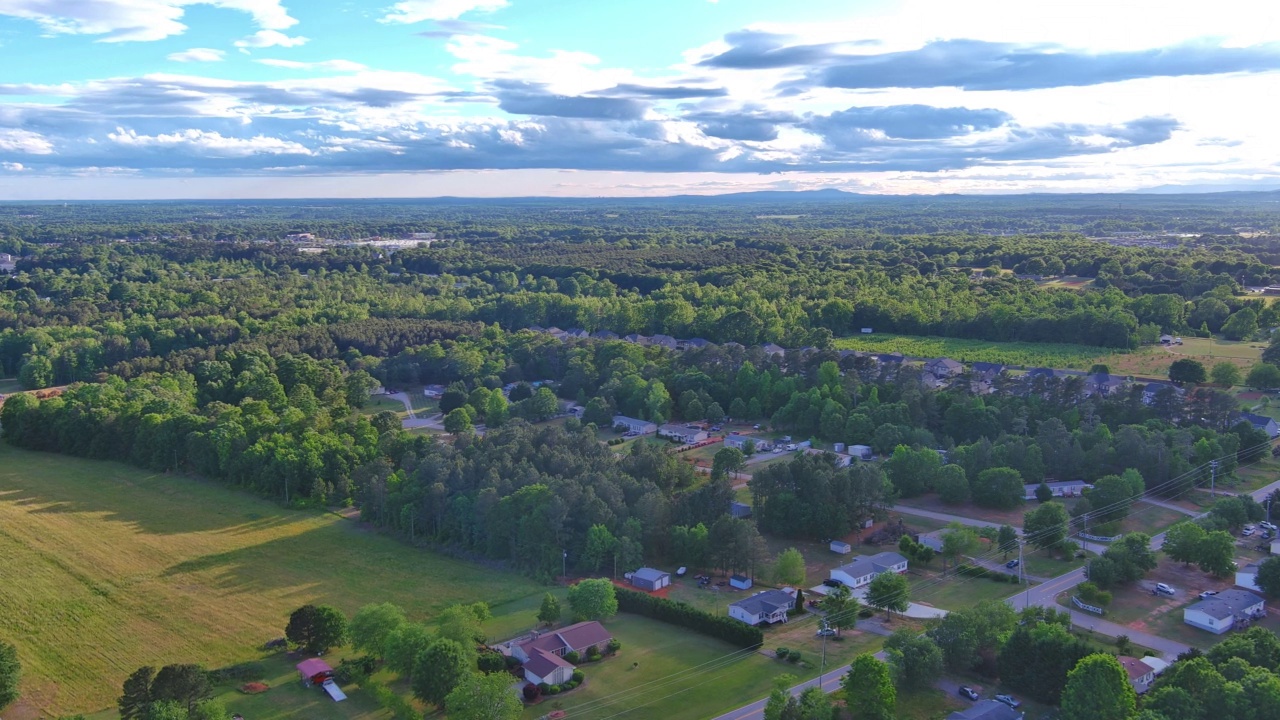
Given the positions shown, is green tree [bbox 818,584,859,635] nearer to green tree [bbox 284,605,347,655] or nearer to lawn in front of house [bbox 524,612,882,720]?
lawn in front of house [bbox 524,612,882,720]

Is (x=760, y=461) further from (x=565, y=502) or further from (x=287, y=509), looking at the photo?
(x=287, y=509)

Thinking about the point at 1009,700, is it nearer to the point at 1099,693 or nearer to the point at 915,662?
the point at 915,662

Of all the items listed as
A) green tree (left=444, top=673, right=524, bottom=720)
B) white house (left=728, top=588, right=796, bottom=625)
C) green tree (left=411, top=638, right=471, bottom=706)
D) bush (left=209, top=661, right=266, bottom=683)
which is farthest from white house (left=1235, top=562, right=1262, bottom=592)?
bush (left=209, top=661, right=266, bottom=683)

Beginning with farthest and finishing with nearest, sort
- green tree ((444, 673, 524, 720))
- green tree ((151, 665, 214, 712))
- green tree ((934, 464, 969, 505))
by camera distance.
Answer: green tree ((934, 464, 969, 505))
green tree ((151, 665, 214, 712))
green tree ((444, 673, 524, 720))

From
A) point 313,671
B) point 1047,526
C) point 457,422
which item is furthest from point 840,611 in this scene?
point 457,422

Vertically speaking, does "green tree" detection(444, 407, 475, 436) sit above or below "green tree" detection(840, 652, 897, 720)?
above

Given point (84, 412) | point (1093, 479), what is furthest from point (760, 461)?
point (84, 412)
